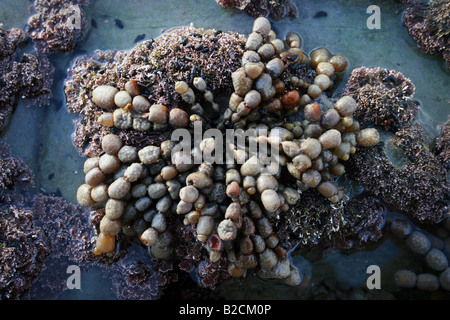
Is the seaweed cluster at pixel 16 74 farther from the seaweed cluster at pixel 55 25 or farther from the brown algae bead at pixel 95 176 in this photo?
the brown algae bead at pixel 95 176

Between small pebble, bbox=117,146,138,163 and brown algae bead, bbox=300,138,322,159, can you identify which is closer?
brown algae bead, bbox=300,138,322,159

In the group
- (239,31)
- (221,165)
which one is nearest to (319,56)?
(239,31)

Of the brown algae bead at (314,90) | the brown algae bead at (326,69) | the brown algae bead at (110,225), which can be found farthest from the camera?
A: the brown algae bead at (326,69)

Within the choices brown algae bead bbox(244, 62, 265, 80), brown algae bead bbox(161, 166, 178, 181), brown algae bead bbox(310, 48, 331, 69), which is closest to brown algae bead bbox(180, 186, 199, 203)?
brown algae bead bbox(161, 166, 178, 181)

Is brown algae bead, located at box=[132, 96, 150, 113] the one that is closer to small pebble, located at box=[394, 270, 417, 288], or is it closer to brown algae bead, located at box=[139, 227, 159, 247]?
brown algae bead, located at box=[139, 227, 159, 247]

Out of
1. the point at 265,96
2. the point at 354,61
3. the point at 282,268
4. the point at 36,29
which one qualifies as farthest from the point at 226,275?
the point at 36,29

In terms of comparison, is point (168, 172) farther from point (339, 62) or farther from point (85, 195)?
point (339, 62)

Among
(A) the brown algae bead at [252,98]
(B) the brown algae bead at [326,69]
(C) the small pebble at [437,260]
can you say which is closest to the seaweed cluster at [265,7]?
(B) the brown algae bead at [326,69]
